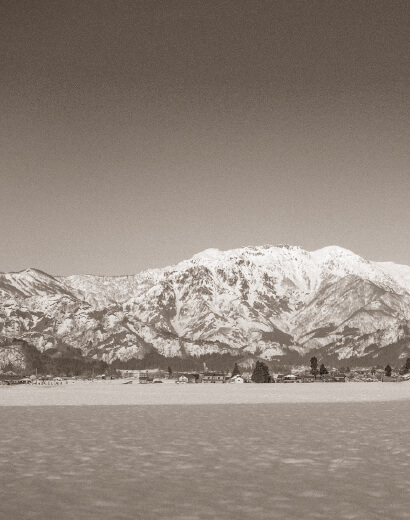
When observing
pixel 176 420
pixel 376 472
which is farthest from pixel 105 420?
pixel 376 472

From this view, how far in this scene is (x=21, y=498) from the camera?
34281mm

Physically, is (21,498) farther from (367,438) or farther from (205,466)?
(367,438)

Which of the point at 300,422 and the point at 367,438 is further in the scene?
the point at 300,422

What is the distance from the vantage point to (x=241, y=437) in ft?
196

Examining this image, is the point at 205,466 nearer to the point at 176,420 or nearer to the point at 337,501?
the point at 337,501

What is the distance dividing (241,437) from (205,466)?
54.2 ft

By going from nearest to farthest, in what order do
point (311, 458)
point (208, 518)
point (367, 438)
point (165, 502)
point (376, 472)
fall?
1. point (208, 518)
2. point (165, 502)
3. point (376, 472)
4. point (311, 458)
5. point (367, 438)

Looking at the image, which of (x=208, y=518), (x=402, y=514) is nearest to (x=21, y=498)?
(x=208, y=518)

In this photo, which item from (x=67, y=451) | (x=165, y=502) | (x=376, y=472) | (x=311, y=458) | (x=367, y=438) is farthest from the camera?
(x=367, y=438)

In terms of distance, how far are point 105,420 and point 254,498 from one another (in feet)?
156

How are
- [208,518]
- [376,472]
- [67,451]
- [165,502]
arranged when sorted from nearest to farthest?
[208,518]
[165,502]
[376,472]
[67,451]

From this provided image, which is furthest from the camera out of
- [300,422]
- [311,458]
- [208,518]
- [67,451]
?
[300,422]

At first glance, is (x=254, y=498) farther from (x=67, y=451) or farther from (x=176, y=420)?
(x=176, y=420)

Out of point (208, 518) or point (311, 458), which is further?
point (311, 458)
